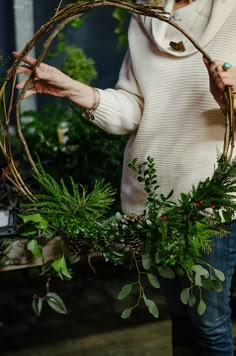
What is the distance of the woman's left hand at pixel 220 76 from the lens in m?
1.53

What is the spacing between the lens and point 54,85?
176 centimetres

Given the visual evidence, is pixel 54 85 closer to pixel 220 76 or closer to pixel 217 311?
pixel 220 76

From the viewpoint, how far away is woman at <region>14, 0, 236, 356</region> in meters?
1.67

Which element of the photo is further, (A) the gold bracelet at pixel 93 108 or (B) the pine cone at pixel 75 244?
(A) the gold bracelet at pixel 93 108

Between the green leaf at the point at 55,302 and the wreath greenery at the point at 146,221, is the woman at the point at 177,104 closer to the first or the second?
the wreath greenery at the point at 146,221

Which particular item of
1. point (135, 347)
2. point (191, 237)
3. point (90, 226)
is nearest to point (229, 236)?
point (191, 237)

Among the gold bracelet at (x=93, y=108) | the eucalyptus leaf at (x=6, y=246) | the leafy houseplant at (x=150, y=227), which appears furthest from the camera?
the eucalyptus leaf at (x=6, y=246)

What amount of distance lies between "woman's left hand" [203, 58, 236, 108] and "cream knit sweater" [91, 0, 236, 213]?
9 cm

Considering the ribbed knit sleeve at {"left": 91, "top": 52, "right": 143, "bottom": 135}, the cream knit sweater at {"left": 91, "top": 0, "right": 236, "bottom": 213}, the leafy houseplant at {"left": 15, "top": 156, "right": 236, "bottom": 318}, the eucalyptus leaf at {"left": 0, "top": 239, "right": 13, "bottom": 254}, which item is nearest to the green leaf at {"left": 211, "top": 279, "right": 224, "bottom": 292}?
the leafy houseplant at {"left": 15, "top": 156, "right": 236, "bottom": 318}

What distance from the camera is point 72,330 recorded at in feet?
9.35

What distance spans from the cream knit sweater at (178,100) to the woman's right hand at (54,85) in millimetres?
50

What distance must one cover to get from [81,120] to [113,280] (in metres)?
0.81

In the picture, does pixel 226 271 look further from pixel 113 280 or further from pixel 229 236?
pixel 113 280

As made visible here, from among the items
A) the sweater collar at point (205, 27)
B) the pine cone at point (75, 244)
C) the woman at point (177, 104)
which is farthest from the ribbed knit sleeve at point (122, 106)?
the pine cone at point (75, 244)
